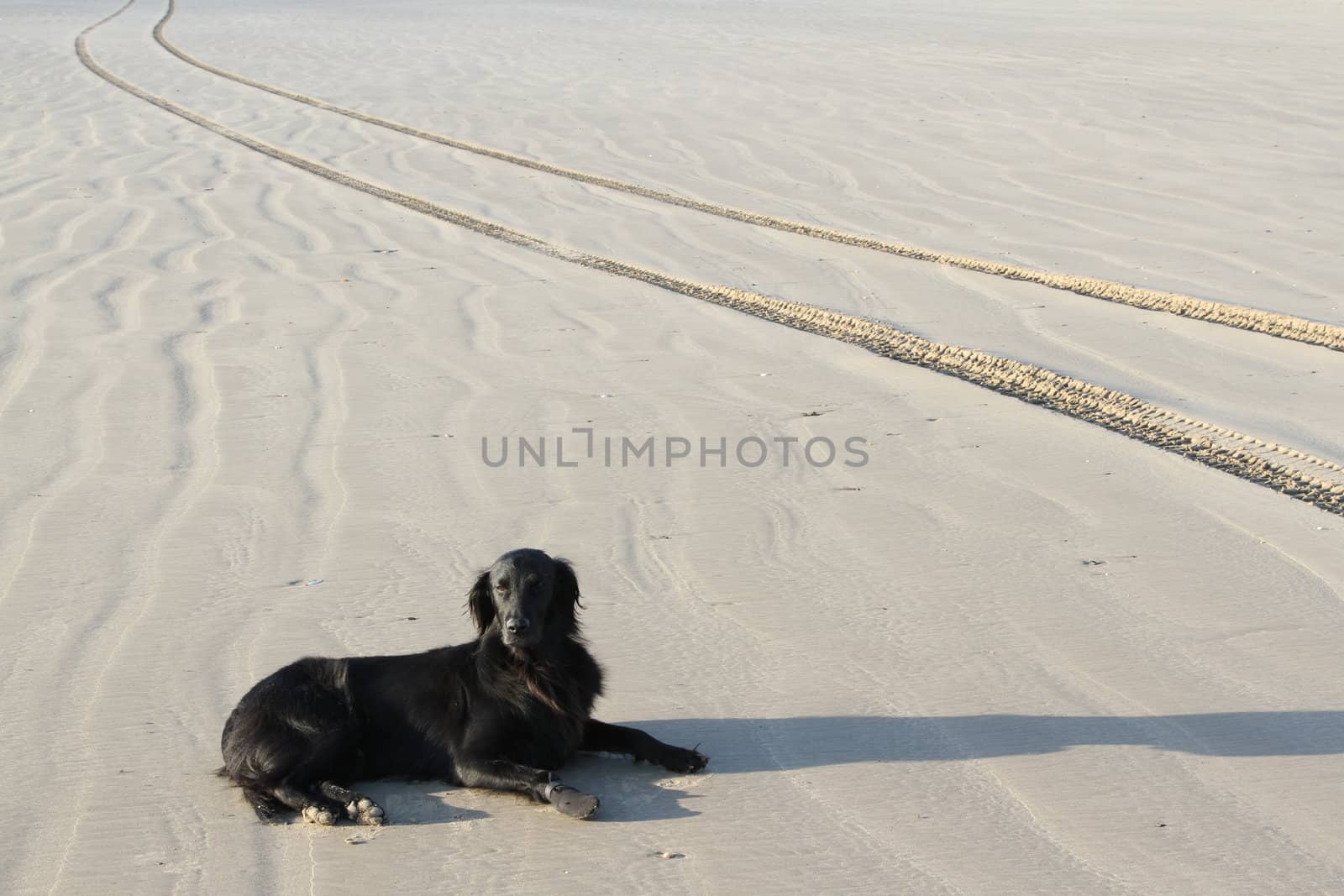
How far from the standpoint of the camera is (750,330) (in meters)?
6.88

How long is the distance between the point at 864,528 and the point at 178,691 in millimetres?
2010

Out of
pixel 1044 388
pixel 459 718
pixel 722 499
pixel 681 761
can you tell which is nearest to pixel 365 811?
pixel 459 718

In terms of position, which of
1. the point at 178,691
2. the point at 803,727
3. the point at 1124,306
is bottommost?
the point at 178,691

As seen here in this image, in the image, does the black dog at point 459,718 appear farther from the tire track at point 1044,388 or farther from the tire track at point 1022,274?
the tire track at point 1022,274

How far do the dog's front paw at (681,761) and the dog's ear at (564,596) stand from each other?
311 mm

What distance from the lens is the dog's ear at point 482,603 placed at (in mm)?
2982

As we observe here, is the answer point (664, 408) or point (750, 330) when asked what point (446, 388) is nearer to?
point (664, 408)

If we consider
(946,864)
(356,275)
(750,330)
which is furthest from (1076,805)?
(356,275)

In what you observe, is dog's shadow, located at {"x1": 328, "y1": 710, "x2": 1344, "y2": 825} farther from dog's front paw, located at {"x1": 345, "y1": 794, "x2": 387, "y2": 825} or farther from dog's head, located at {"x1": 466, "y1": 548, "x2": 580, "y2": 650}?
dog's head, located at {"x1": 466, "y1": 548, "x2": 580, "y2": 650}

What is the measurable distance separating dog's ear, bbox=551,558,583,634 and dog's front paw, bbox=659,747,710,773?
31 cm

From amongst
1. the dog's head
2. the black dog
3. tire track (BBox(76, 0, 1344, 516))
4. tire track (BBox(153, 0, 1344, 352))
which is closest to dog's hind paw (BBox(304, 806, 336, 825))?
the black dog

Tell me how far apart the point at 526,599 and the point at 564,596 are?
0.11m

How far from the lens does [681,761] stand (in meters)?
3.03

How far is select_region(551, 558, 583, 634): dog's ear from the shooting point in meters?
2.96
